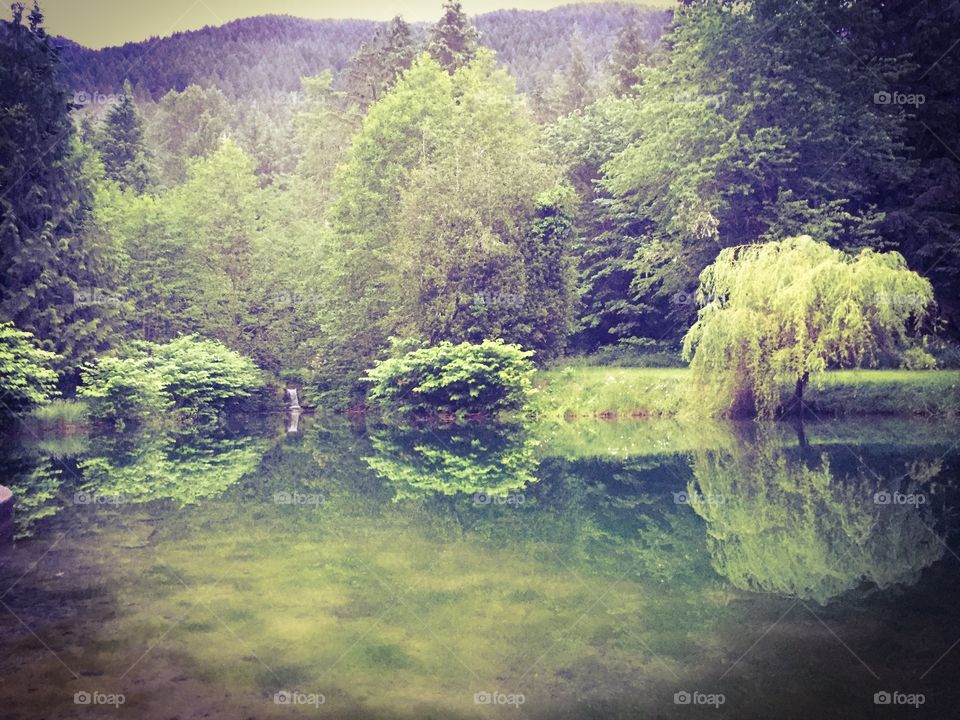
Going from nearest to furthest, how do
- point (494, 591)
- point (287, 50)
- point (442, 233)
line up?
point (494, 591) < point (442, 233) < point (287, 50)

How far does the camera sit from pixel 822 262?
2117cm

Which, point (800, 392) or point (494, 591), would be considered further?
point (800, 392)

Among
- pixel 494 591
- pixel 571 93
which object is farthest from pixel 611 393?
pixel 571 93

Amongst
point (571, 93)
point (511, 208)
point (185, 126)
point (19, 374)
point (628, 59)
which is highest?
point (628, 59)

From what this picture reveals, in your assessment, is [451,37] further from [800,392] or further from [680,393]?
[800,392]

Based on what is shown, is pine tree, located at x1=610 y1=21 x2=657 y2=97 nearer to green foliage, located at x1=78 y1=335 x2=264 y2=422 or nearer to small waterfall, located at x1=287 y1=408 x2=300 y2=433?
small waterfall, located at x1=287 y1=408 x2=300 y2=433

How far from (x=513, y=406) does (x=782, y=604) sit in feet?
64.2

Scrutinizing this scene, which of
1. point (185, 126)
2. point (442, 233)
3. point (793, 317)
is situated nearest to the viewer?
point (793, 317)

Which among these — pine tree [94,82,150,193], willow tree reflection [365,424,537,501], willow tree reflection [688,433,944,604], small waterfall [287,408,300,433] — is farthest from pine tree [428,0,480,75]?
willow tree reflection [688,433,944,604]

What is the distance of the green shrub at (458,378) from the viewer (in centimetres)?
2580

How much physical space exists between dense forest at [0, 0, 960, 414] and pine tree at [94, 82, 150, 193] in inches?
275

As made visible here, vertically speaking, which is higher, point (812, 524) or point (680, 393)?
point (812, 524)

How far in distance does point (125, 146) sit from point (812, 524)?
3770 cm

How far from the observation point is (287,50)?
70500mm
